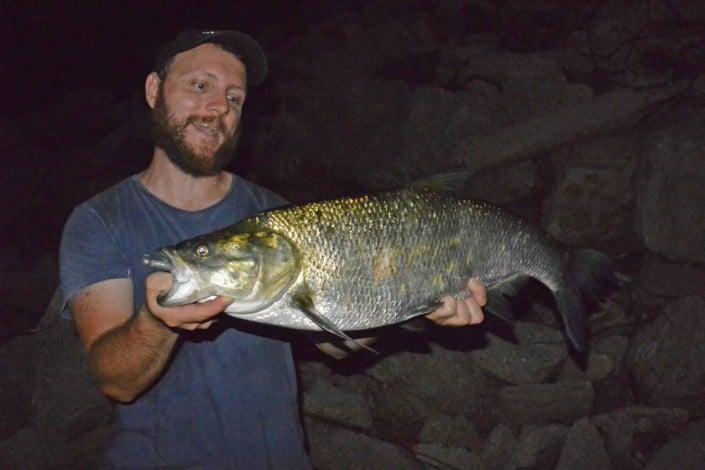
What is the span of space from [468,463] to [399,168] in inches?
145

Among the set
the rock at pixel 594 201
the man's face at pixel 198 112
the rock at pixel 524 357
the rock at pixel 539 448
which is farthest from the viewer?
the rock at pixel 594 201

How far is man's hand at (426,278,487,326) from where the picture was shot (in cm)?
285

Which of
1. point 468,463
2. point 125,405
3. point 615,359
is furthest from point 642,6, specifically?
point 125,405

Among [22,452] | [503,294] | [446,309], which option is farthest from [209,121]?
[22,452]

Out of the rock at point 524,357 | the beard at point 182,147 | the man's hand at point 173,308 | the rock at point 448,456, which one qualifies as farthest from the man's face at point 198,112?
the rock at point 524,357

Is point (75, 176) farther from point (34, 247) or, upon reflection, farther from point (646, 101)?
point (646, 101)

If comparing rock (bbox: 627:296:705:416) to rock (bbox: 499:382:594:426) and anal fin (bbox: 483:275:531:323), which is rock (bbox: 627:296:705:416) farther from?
anal fin (bbox: 483:275:531:323)

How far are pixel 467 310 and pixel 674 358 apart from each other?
357 cm

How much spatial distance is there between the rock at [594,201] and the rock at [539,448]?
2220 millimetres

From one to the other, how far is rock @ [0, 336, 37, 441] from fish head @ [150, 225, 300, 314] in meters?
4.33

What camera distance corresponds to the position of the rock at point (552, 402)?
207 inches

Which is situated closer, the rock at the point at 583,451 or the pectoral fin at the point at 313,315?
the pectoral fin at the point at 313,315

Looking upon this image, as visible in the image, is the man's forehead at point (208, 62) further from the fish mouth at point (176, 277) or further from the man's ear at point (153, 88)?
the fish mouth at point (176, 277)

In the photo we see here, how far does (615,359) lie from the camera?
5758mm
